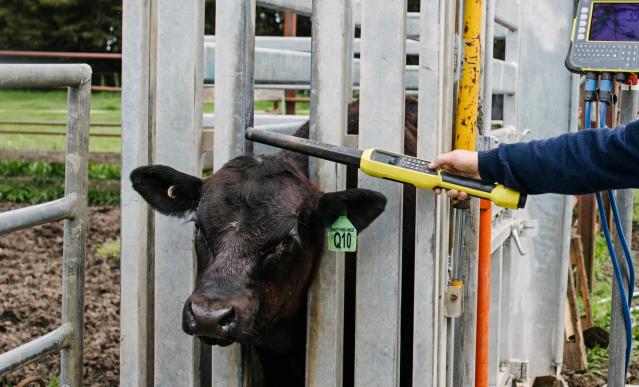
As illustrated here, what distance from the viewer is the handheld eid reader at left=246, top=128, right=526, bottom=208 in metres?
3.25

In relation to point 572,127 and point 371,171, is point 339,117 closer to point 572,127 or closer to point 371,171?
point 371,171

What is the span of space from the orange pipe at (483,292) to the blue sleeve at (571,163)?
700 millimetres

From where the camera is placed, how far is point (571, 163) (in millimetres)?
3162

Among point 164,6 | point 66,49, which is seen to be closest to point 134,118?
point 164,6

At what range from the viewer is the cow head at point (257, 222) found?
3475 mm

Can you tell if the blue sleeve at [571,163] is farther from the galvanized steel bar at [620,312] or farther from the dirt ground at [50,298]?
the dirt ground at [50,298]

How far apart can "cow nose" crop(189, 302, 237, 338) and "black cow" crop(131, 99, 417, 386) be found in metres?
0.06

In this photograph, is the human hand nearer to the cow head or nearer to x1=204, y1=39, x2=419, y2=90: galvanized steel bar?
the cow head

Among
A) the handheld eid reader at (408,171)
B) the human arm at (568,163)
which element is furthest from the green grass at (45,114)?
the human arm at (568,163)

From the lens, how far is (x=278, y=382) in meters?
4.34

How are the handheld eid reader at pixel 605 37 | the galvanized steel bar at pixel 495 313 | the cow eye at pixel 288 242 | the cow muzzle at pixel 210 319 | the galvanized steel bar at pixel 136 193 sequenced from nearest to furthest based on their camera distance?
1. the cow muzzle at pixel 210 319
2. the handheld eid reader at pixel 605 37
3. the cow eye at pixel 288 242
4. the galvanized steel bar at pixel 136 193
5. the galvanized steel bar at pixel 495 313

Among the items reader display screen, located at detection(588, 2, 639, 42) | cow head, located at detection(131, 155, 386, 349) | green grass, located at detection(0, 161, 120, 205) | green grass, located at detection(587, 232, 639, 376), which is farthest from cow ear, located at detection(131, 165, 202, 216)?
green grass, located at detection(0, 161, 120, 205)

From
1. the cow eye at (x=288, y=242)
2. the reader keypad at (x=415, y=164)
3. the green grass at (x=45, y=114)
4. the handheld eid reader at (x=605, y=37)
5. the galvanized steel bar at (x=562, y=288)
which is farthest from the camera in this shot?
the green grass at (x=45, y=114)

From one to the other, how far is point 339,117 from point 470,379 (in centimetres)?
122
